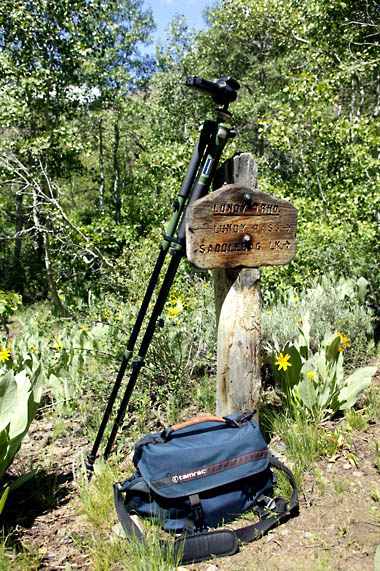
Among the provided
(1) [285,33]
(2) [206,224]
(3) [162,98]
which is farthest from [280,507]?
(3) [162,98]

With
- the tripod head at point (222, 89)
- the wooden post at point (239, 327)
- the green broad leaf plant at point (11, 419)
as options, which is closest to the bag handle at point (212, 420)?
the wooden post at point (239, 327)

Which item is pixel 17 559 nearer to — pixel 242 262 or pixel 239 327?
pixel 239 327

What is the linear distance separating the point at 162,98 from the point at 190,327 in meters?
10.8

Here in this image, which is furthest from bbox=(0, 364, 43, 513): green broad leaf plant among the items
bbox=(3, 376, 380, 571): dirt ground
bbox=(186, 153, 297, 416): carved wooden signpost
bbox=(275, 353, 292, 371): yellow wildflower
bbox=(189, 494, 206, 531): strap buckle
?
bbox=(275, 353, 292, 371): yellow wildflower

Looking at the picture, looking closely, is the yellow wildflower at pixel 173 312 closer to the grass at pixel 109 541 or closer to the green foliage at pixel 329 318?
the green foliage at pixel 329 318

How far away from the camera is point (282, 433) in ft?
9.22

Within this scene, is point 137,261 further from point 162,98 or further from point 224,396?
point 162,98

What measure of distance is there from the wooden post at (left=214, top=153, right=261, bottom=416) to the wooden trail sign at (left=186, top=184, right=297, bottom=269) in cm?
13

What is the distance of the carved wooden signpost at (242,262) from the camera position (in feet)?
7.72

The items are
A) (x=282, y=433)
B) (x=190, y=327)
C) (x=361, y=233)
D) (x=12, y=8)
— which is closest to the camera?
(x=282, y=433)

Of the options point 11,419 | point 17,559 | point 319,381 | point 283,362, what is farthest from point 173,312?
point 17,559

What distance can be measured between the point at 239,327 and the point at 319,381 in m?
0.88

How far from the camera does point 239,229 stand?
7.83ft

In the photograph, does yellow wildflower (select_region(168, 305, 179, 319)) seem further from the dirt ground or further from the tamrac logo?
the tamrac logo
